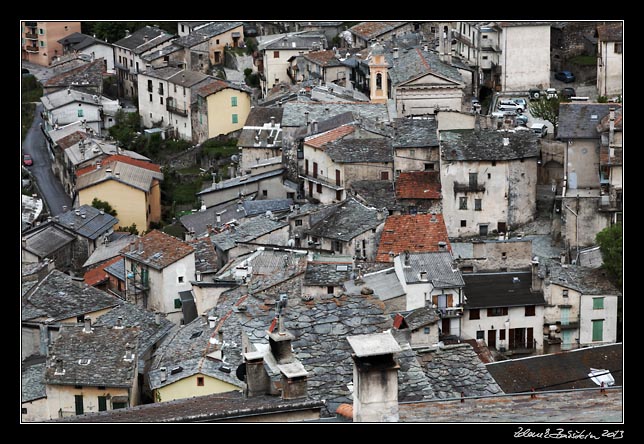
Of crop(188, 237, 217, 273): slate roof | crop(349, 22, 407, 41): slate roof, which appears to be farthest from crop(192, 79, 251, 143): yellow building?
crop(188, 237, 217, 273): slate roof

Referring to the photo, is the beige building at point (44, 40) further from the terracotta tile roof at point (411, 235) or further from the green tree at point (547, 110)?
the terracotta tile roof at point (411, 235)

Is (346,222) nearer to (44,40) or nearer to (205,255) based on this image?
(205,255)

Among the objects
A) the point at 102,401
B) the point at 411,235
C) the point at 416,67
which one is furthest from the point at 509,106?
the point at 102,401

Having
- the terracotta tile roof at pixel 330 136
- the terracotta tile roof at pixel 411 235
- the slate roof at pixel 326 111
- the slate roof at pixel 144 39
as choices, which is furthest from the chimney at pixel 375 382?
the slate roof at pixel 144 39

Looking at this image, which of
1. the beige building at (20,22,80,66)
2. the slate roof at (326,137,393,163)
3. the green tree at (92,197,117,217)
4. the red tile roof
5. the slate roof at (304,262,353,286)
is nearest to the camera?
the slate roof at (304,262,353,286)

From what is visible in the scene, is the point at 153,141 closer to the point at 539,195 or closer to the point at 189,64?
the point at 189,64

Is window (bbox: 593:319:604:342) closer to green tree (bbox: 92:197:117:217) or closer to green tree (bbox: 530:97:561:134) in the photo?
green tree (bbox: 530:97:561:134)

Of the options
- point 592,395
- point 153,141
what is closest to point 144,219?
point 153,141
